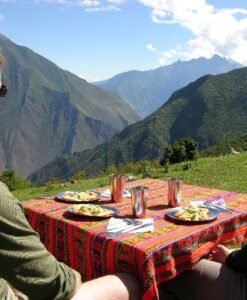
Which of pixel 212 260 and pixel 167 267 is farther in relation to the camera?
pixel 212 260

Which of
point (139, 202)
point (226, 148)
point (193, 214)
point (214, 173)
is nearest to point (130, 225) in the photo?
point (139, 202)

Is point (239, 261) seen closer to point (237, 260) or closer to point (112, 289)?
point (237, 260)

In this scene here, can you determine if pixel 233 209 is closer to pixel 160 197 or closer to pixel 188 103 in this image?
pixel 160 197

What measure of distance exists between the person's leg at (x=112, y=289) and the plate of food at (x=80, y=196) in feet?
3.96

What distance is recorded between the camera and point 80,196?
4.12 metres

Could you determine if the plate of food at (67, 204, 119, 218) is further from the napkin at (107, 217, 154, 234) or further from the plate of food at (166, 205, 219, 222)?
the plate of food at (166, 205, 219, 222)

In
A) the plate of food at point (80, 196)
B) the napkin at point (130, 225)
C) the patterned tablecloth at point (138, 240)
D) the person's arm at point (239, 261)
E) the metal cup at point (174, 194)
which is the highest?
the metal cup at point (174, 194)

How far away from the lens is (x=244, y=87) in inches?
4604

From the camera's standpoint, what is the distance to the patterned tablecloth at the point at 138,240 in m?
2.93

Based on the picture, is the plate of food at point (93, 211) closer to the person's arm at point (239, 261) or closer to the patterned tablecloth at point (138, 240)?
the patterned tablecloth at point (138, 240)

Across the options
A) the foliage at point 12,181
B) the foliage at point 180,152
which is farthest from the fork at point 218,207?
the foliage at point 12,181

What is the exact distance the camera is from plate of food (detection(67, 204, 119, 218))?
137 inches

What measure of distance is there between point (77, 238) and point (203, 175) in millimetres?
8950

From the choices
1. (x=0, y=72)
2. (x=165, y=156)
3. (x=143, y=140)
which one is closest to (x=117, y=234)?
(x=0, y=72)
